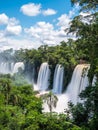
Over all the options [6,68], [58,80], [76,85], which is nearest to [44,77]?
[58,80]

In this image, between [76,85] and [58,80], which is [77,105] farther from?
[58,80]

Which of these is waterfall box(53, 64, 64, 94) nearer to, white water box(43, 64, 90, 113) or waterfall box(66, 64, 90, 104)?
white water box(43, 64, 90, 113)

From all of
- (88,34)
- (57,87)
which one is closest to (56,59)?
(57,87)

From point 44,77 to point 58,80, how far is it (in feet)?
30.1

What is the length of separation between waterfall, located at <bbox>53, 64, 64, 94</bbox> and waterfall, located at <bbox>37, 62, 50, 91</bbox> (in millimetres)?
4264

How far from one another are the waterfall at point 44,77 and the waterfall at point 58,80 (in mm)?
4264

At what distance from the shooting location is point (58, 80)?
51.7 m

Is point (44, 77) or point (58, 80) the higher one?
point (44, 77)

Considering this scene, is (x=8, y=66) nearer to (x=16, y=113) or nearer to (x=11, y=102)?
(x=11, y=102)

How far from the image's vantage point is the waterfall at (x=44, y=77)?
58.1 m

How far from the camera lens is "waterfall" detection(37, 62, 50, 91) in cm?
5811

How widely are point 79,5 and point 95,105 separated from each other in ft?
20.4

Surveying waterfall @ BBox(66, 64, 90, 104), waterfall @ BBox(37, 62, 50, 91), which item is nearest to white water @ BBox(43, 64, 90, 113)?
waterfall @ BBox(66, 64, 90, 104)

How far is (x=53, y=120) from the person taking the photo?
780 inches
